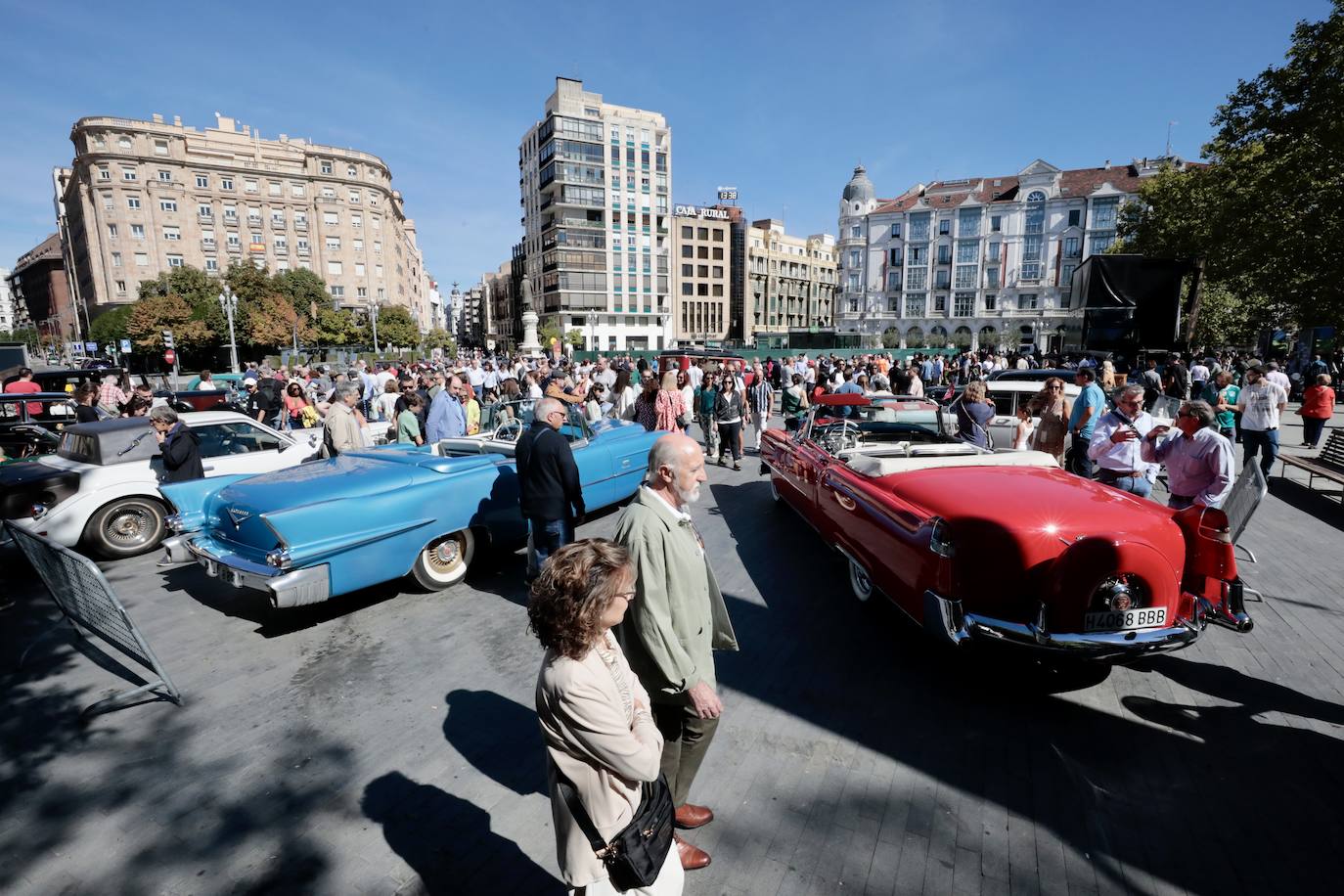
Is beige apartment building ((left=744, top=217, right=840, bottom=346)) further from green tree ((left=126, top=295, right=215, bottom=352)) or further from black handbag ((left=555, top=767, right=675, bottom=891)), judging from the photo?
black handbag ((left=555, top=767, right=675, bottom=891))

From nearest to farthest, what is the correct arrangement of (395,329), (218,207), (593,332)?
1. (395,329)
2. (218,207)
3. (593,332)

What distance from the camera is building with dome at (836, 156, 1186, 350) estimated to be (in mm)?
65000

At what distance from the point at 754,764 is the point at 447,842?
1567 millimetres

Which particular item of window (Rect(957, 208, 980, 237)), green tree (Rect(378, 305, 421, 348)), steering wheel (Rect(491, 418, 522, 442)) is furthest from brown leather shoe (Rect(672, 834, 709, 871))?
window (Rect(957, 208, 980, 237))

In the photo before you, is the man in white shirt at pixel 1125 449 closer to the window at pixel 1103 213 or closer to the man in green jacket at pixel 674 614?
the man in green jacket at pixel 674 614

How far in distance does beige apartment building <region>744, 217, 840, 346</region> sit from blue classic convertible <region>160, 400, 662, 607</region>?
7812cm

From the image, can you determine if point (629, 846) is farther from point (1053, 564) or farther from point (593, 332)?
point (593, 332)

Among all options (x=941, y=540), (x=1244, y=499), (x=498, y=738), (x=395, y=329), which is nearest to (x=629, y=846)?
(x=498, y=738)

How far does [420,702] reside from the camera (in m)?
3.94

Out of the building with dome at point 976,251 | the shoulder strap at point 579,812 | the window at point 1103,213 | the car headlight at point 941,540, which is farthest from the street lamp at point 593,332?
the shoulder strap at point 579,812

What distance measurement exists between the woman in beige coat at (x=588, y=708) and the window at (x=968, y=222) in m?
80.3

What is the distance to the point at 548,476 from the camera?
503 centimetres

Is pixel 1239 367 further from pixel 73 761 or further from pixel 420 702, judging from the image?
pixel 73 761

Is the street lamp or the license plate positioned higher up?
the street lamp
